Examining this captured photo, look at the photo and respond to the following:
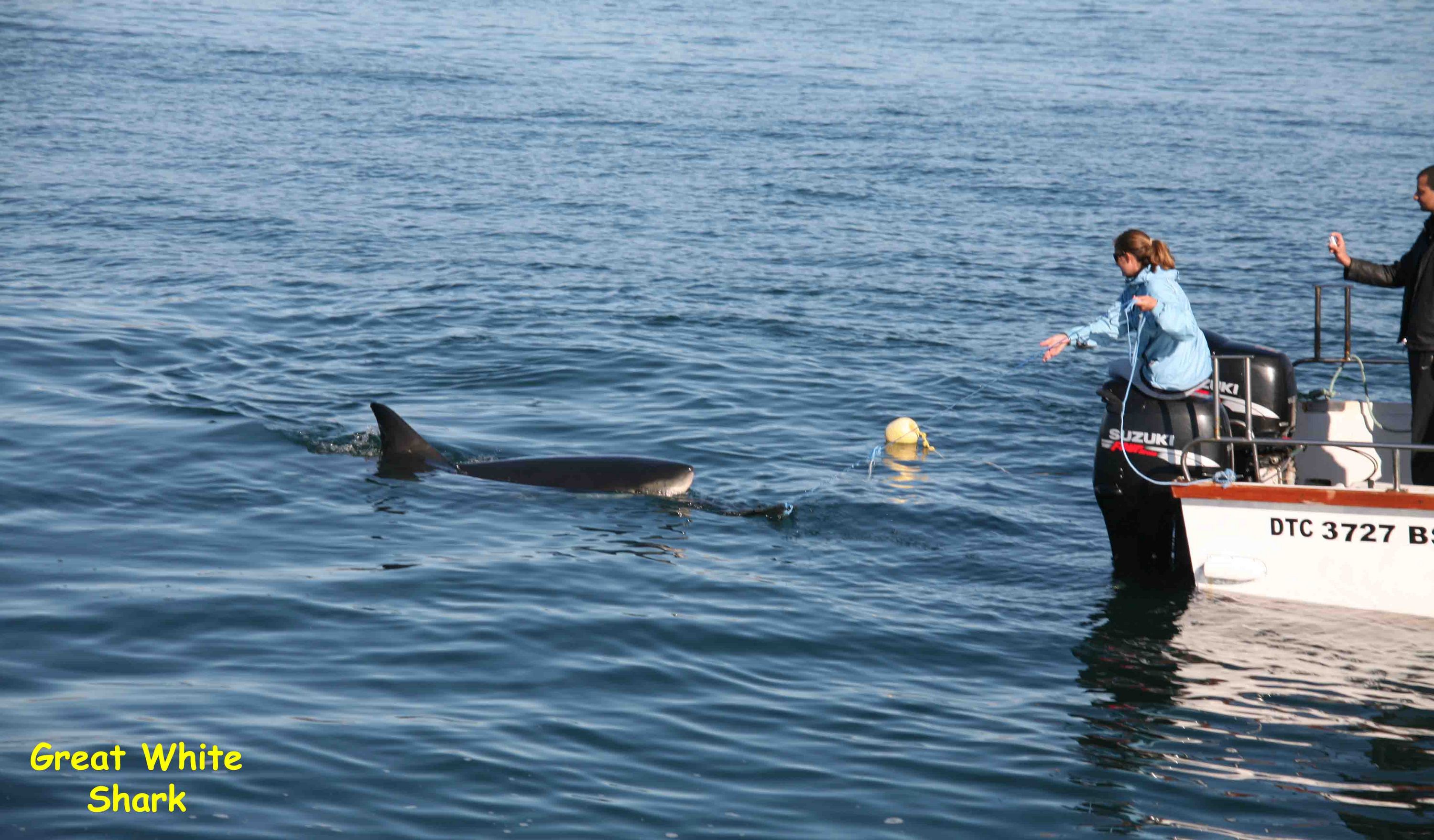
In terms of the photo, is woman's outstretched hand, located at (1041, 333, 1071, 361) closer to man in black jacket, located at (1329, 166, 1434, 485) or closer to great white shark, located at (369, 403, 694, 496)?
man in black jacket, located at (1329, 166, 1434, 485)

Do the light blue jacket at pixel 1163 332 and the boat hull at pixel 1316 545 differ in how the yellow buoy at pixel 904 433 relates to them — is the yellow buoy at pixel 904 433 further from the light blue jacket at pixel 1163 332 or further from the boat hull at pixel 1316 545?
the boat hull at pixel 1316 545

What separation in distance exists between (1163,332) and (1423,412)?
1913 millimetres

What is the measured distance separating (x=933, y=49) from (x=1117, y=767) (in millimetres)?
39942

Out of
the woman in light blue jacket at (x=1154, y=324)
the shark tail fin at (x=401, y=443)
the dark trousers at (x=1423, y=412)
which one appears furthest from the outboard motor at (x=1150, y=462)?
the shark tail fin at (x=401, y=443)

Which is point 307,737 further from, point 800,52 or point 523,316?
point 800,52

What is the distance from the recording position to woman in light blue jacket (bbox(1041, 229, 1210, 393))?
32.1 feet

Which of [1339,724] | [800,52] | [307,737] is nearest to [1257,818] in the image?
[1339,724]

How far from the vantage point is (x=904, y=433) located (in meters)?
14.0

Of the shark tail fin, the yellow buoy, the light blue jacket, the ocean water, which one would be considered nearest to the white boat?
the light blue jacket

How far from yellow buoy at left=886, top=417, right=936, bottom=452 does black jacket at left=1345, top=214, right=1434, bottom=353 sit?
484 cm

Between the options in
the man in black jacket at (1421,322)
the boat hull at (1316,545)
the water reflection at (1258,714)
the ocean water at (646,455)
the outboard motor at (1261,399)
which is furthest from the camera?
the outboard motor at (1261,399)

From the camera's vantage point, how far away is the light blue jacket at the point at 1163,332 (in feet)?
32.1

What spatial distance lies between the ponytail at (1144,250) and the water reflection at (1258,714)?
2.47 metres

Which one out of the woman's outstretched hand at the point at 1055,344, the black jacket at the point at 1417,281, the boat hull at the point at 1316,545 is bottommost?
the boat hull at the point at 1316,545
